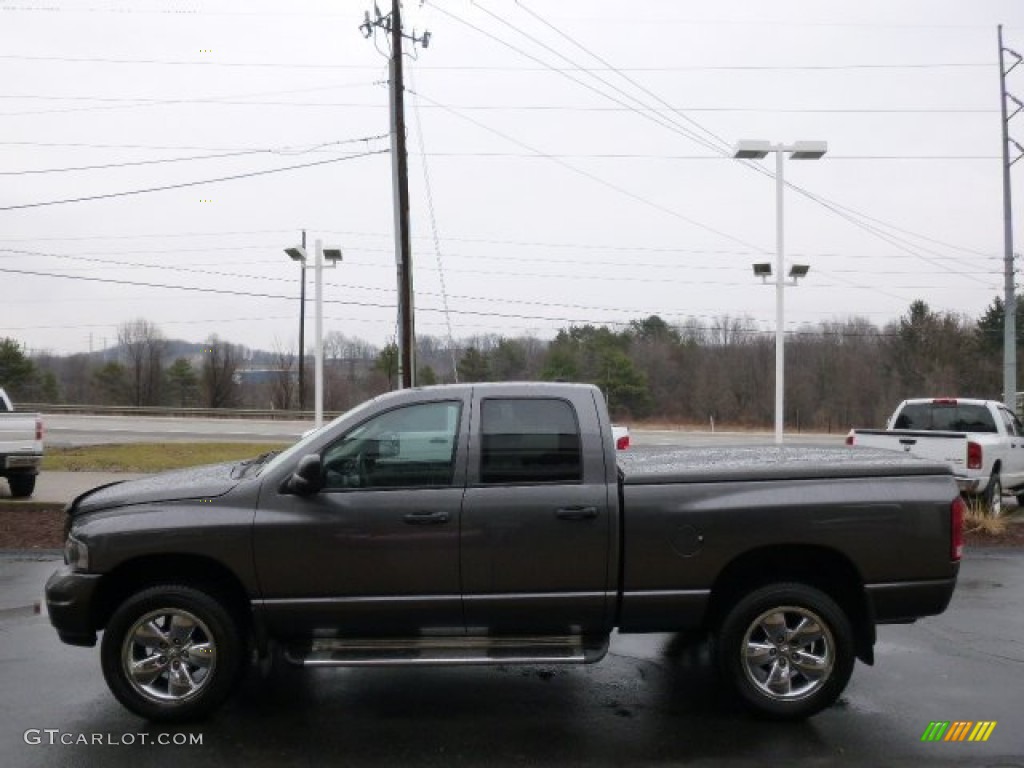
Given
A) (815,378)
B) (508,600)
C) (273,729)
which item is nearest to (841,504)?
(508,600)

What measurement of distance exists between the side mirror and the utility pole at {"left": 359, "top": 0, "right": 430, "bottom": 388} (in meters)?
13.7

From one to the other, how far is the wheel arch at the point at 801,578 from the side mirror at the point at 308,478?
7.44 feet

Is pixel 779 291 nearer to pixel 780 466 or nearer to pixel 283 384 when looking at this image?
pixel 780 466

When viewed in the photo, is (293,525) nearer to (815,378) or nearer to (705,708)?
(705,708)

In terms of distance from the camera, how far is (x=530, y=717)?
16.2 ft

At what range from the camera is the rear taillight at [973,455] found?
11.1m

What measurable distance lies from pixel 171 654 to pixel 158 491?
0.89 metres

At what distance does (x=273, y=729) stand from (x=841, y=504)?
331 centimetres

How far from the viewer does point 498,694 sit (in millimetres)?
5320

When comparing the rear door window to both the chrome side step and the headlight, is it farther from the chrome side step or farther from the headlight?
the headlight

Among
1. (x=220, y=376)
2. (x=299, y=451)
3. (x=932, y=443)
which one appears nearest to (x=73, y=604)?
(x=299, y=451)

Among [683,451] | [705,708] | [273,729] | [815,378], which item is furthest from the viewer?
[815,378]

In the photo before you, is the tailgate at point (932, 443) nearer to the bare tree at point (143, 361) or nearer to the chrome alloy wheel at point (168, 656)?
the chrome alloy wheel at point (168, 656)

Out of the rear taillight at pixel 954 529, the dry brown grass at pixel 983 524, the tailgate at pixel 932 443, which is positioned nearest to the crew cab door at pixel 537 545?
the rear taillight at pixel 954 529
